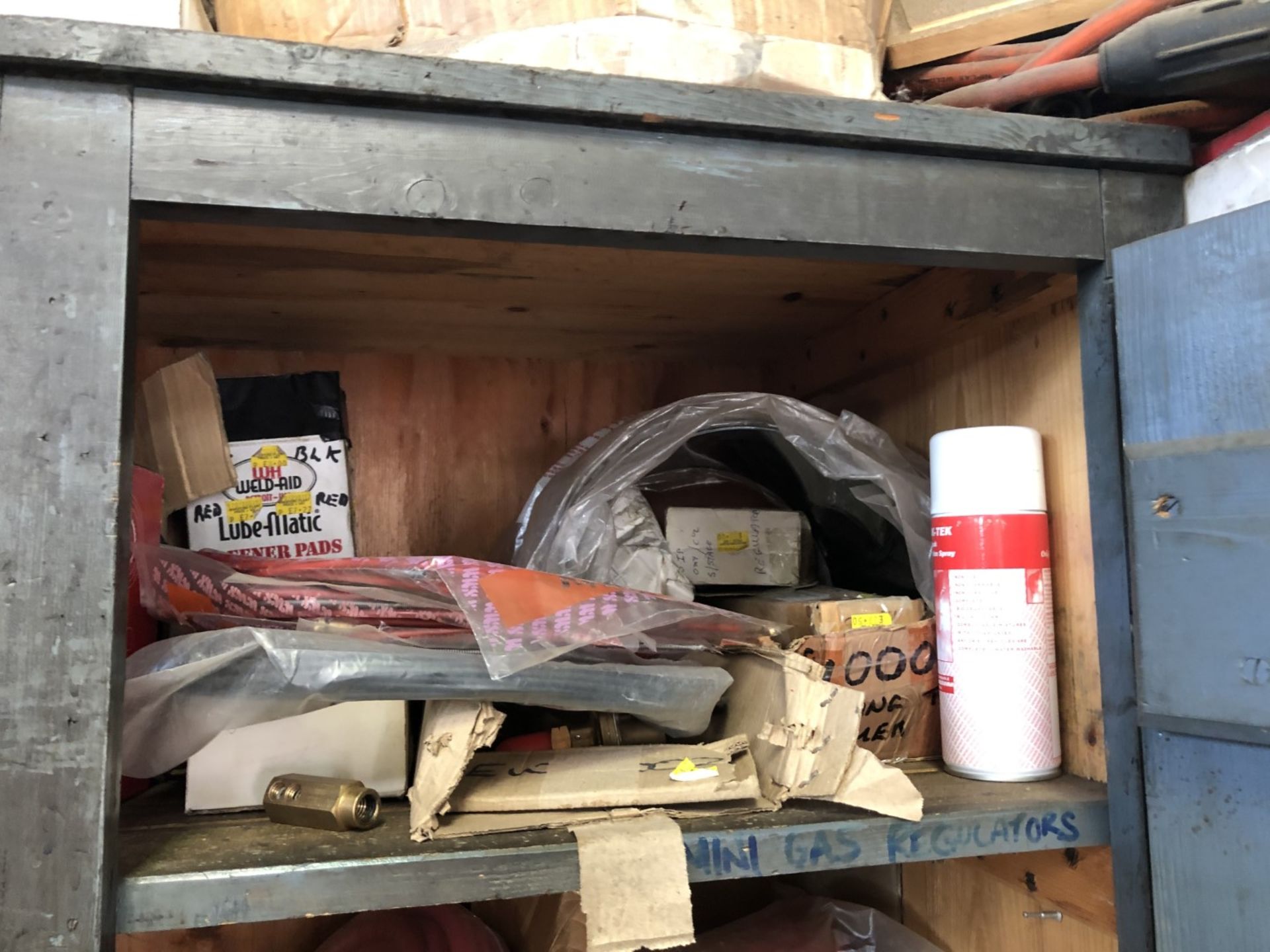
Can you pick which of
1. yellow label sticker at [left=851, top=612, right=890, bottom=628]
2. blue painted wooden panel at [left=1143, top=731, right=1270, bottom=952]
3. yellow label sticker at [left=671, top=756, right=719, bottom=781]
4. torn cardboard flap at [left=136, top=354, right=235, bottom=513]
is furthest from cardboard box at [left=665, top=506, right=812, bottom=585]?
torn cardboard flap at [left=136, top=354, right=235, bottom=513]

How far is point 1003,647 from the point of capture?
23.8 inches

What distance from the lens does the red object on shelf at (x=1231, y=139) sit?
0.53 metres

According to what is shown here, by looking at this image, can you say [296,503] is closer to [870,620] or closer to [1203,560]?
[870,620]

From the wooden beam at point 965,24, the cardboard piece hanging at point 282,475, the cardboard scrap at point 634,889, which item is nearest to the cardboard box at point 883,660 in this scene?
the cardboard scrap at point 634,889

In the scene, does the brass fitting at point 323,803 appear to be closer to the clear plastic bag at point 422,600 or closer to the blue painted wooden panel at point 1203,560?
the clear plastic bag at point 422,600

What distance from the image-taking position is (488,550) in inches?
40.2

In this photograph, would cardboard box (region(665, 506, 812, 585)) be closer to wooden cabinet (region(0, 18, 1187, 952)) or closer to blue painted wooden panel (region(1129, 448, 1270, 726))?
wooden cabinet (region(0, 18, 1187, 952))

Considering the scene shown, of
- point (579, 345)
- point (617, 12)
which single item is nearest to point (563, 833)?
point (617, 12)

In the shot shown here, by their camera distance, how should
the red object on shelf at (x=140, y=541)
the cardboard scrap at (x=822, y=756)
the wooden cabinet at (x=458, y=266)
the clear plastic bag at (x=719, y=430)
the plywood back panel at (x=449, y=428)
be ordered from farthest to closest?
the plywood back panel at (x=449, y=428), the clear plastic bag at (x=719, y=430), the red object on shelf at (x=140, y=541), the cardboard scrap at (x=822, y=756), the wooden cabinet at (x=458, y=266)

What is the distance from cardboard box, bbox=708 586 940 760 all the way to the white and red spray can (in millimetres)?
56

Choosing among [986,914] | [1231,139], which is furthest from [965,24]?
[986,914]

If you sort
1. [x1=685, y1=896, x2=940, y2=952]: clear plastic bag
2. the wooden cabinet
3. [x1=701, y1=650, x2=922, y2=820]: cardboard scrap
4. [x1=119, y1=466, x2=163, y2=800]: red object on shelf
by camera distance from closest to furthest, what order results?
the wooden cabinet → [x1=701, y1=650, x2=922, y2=820]: cardboard scrap → [x1=119, y1=466, x2=163, y2=800]: red object on shelf → [x1=685, y1=896, x2=940, y2=952]: clear plastic bag

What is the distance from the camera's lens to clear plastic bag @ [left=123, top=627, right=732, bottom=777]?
1.72 ft

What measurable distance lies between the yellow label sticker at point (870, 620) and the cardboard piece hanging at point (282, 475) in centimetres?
57
